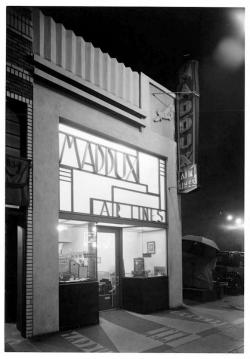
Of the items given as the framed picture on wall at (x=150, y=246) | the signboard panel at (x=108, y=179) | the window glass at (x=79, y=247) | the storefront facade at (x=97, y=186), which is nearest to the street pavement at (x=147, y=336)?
the storefront facade at (x=97, y=186)

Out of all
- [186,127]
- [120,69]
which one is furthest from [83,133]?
[186,127]

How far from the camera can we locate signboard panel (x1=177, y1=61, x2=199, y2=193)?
1229 centimetres

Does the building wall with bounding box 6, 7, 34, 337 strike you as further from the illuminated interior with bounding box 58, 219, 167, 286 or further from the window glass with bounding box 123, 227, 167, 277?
the window glass with bounding box 123, 227, 167, 277

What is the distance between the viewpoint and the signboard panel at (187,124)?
1229cm

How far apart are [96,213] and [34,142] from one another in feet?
9.40

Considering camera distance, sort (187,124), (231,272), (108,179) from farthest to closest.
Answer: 1. (231,272)
2. (187,124)
3. (108,179)

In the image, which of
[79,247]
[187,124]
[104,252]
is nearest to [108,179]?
[79,247]

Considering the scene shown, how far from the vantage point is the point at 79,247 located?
32.4 ft

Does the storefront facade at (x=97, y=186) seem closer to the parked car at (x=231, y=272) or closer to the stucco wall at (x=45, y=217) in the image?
the stucco wall at (x=45, y=217)

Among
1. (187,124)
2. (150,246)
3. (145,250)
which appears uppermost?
(187,124)

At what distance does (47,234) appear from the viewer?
27.2 feet

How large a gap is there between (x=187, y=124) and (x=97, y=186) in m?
4.49

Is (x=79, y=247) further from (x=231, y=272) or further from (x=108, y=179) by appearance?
(x=231, y=272)

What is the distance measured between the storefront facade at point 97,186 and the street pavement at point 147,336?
442 mm
